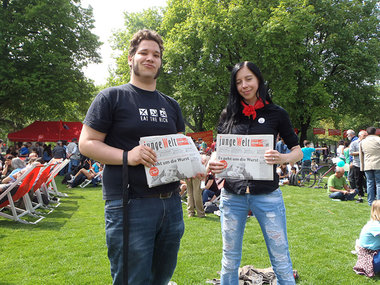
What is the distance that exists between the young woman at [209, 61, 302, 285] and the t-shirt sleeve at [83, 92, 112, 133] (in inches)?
39.0

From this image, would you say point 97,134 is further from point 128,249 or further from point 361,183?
point 361,183

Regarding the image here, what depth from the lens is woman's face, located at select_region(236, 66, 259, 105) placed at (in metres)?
2.44

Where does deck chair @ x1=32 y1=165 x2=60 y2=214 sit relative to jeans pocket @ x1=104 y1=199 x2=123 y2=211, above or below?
below

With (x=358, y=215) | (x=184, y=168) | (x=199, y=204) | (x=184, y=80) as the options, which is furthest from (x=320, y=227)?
(x=184, y=80)

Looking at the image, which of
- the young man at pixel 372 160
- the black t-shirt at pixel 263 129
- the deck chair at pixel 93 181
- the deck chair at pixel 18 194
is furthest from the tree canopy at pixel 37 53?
the black t-shirt at pixel 263 129

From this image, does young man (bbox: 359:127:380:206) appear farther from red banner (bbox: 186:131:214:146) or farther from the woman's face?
red banner (bbox: 186:131:214:146)

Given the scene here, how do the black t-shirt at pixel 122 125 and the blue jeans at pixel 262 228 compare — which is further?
the blue jeans at pixel 262 228

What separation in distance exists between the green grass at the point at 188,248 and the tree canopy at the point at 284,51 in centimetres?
1421

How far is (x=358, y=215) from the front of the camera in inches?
288

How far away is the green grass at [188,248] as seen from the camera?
3.79m

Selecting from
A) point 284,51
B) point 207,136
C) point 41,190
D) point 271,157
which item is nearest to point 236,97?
point 271,157

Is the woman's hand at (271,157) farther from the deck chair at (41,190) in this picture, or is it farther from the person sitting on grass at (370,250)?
the deck chair at (41,190)

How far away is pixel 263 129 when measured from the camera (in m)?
2.39

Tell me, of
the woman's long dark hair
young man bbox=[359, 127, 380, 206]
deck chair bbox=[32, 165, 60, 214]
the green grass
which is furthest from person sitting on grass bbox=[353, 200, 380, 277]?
deck chair bbox=[32, 165, 60, 214]
